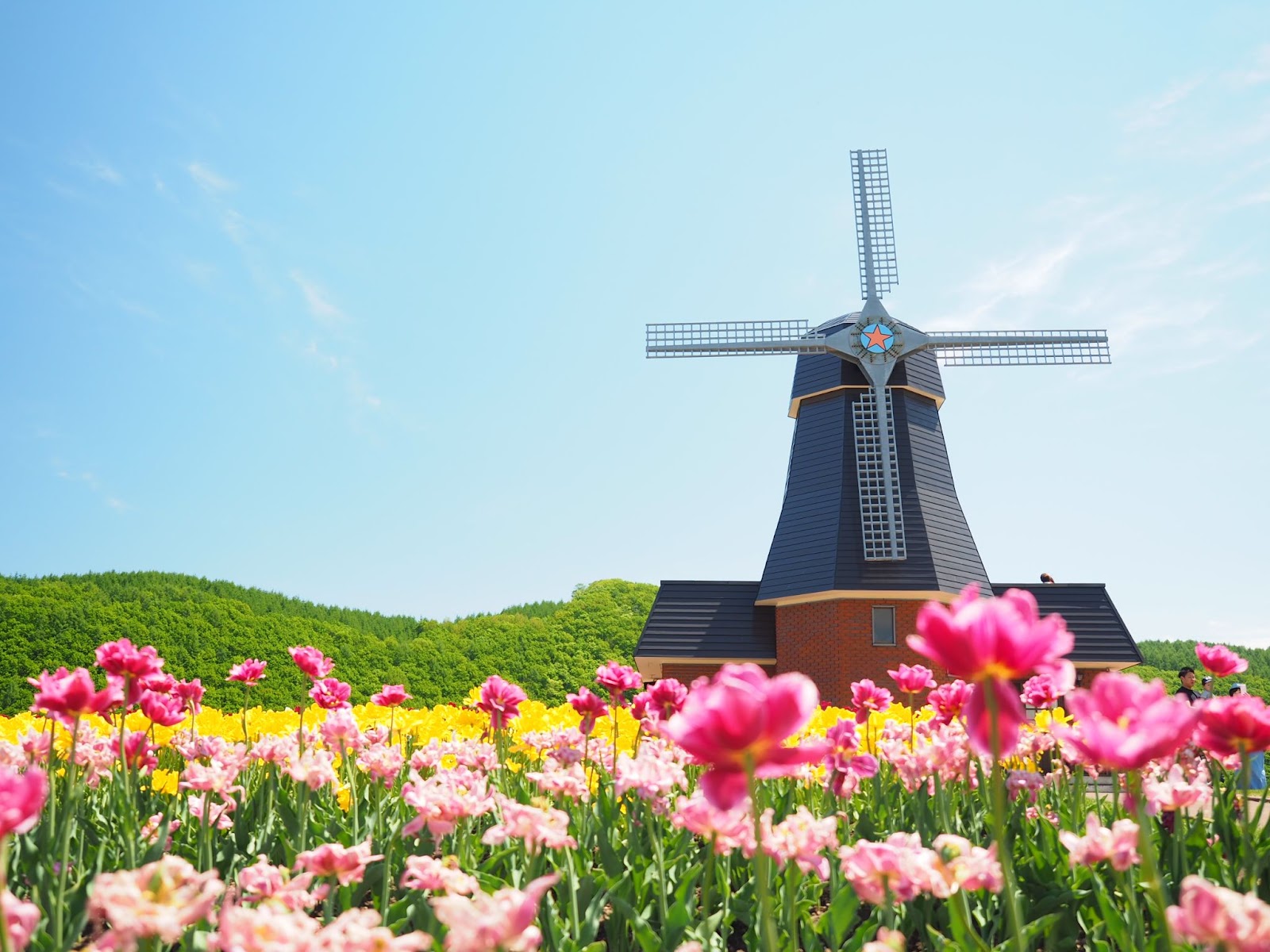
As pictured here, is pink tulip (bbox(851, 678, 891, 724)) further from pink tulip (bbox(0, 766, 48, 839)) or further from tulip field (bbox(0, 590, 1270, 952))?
pink tulip (bbox(0, 766, 48, 839))

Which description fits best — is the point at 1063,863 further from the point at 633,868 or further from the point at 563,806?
the point at 563,806

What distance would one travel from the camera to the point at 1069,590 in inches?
894

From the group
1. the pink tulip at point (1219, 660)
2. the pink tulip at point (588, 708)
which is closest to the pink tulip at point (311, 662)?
the pink tulip at point (588, 708)

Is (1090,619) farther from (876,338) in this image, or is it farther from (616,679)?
(616,679)

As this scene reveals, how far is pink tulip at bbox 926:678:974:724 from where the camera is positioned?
401 centimetres

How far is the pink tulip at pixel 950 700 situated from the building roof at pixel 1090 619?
18472 mm

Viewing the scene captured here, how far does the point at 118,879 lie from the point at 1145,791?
3.26 m

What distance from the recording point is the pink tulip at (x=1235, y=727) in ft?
7.75

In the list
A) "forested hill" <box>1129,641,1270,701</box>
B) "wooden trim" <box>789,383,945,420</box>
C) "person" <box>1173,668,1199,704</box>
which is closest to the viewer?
"person" <box>1173,668,1199,704</box>

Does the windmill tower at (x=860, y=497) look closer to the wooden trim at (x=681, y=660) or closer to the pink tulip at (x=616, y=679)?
the wooden trim at (x=681, y=660)

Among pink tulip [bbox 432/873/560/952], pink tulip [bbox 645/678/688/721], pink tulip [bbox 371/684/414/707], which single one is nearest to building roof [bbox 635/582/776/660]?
pink tulip [bbox 371/684/414/707]

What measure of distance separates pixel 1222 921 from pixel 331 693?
14.0 ft

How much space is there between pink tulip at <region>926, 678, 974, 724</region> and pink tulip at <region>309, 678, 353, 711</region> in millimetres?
2946

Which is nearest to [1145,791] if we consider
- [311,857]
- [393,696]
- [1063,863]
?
[1063,863]
